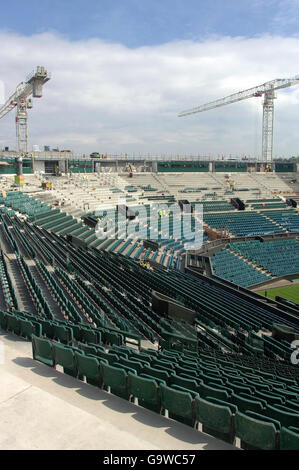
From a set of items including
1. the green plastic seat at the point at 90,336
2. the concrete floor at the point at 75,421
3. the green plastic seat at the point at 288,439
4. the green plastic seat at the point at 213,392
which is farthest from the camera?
the green plastic seat at the point at 90,336

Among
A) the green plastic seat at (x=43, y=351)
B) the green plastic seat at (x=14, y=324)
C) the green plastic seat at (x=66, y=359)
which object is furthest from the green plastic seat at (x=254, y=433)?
the green plastic seat at (x=14, y=324)

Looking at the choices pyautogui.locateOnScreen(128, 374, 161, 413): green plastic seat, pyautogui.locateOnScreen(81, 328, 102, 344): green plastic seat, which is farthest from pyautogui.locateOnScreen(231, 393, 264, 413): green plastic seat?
pyautogui.locateOnScreen(81, 328, 102, 344): green plastic seat

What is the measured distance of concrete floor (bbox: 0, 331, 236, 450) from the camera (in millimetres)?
4551

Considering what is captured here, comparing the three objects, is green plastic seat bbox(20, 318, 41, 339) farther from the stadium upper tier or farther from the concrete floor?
the concrete floor

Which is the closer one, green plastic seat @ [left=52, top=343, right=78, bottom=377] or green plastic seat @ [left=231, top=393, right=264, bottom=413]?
green plastic seat @ [left=231, top=393, right=264, bottom=413]

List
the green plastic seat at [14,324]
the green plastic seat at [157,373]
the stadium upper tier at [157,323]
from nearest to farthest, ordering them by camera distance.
Answer: 1. the stadium upper tier at [157,323]
2. the green plastic seat at [157,373]
3. the green plastic seat at [14,324]

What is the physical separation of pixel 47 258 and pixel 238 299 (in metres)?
10.4

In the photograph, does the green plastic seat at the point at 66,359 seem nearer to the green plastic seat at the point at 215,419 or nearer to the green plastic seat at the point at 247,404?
the green plastic seat at the point at 215,419

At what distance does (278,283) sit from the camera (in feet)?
95.6

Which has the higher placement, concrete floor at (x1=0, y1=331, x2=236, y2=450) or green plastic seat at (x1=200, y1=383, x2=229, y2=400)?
green plastic seat at (x1=200, y1=383, x2=229, y2=400)

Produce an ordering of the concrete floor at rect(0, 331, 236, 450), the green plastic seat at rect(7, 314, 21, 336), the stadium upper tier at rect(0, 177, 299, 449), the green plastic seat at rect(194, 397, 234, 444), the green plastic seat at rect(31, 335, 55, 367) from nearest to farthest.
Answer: the concrete floor at rect(0, 331, 236, 450) < the green plastic seat at rect(194, 397, 234, 444) < the stadium upper tier at rect(0, 177, 299, 449) < the green plastic seat at rect(31, 335, 55, 367) < the green plastic seat at rect(7, 314, 21, 336)

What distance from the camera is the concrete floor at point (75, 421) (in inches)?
179

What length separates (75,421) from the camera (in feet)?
16.4

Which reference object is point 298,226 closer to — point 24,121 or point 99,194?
point 99,194
